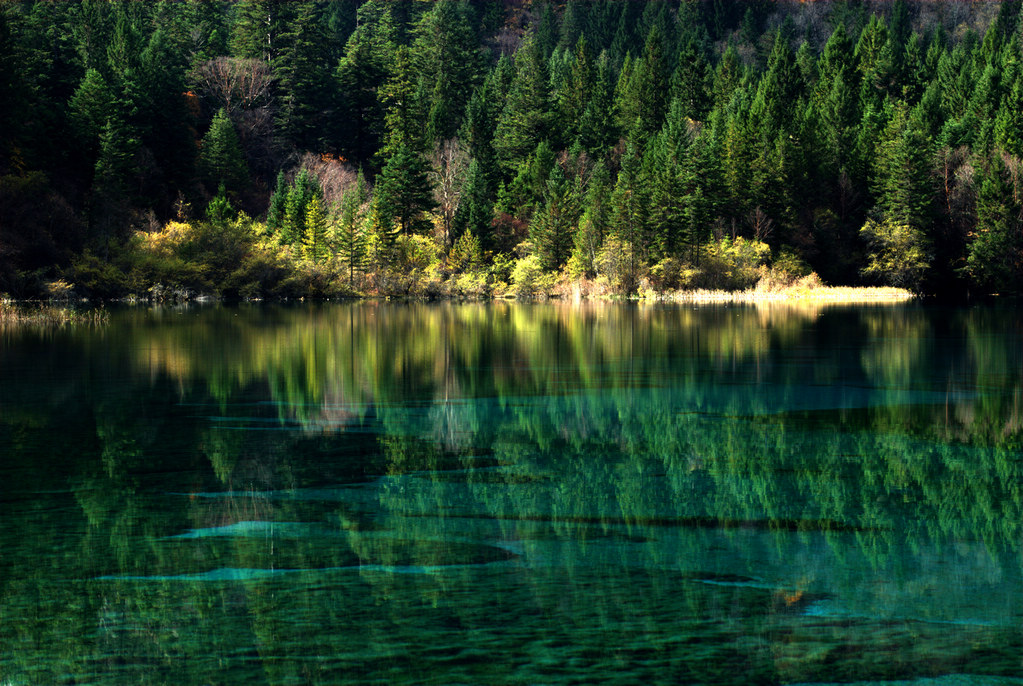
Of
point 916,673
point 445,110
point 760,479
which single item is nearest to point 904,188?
point 445,110

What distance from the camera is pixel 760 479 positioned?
488 inches

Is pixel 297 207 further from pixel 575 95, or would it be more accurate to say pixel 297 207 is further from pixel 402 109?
pixel 575 95

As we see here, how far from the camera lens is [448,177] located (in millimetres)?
98375

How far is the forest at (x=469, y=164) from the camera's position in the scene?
245 ft

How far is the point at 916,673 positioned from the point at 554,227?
250ft

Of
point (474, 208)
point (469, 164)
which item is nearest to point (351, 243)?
point (474, 208)

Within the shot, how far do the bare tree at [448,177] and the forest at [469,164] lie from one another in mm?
333

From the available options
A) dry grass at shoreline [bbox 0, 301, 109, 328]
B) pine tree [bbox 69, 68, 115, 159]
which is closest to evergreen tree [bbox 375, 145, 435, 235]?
pine tree [bbox 69, 68, 115, 159]

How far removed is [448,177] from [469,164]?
2.66 metres

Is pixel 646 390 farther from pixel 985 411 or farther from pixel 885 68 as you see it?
pixel 885 68

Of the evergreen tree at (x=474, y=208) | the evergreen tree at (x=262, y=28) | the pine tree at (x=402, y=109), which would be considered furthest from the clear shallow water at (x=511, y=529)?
the evergreen tree at (x=262, y=28)

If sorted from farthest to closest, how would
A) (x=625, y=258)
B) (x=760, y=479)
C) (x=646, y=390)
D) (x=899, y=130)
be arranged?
(x=899, y=130) < (x=625, y=258) < (x=646, y=390) < (x=760, y=479)

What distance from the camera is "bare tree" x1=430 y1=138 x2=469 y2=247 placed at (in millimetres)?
92750

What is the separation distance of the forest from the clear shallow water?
149ft
